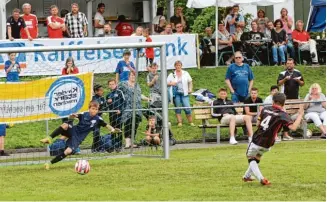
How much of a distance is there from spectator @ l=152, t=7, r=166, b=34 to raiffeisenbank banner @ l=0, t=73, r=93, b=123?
1250cm

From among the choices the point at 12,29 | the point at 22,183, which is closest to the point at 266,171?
the point at 22,183

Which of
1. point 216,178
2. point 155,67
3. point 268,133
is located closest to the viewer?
point 268,133

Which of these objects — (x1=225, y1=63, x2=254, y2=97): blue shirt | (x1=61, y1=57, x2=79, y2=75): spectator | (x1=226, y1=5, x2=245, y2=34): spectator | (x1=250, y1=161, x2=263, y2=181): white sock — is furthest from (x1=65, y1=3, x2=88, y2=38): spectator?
(x1=250, y1=161, x2=263, y2=181): white sock

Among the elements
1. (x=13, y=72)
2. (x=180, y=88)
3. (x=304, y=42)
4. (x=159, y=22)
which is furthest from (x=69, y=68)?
(x=304, y=42)

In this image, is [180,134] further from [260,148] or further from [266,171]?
[260,148]

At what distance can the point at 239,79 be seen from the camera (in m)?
Answer: 27.0

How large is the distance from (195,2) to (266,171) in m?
16.2

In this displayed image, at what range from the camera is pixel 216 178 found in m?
17.7

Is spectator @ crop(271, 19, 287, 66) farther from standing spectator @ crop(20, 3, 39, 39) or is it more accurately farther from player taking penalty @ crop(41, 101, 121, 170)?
player taking penalty @ crop(41, 101, 121, 170)

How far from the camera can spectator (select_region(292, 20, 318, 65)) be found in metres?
34.3

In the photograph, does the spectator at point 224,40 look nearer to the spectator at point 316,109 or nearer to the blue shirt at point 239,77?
the blue shirt at point 239,77

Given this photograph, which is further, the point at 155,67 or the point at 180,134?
the point at 180,134

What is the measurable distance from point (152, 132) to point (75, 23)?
777 cm

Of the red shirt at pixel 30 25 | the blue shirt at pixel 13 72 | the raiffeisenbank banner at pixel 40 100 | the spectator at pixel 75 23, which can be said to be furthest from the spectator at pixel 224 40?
the raiffeisenbank banner at pixel 40 100
